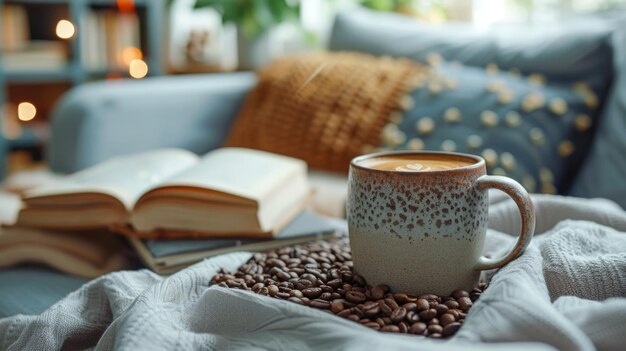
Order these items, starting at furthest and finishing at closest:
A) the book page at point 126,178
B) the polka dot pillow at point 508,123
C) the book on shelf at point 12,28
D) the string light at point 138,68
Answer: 1. the string light at point 138,68
2. the book on shelf at point 12,28
3. the polka dot pillow at point 508,123
4. the book page at point 126,178

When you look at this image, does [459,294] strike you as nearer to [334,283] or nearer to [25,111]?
[334,283]

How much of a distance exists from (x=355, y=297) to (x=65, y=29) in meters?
2.78

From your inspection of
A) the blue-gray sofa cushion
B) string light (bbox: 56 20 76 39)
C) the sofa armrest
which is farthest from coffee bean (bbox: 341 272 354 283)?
string light (bbox: 56 20 76 39)

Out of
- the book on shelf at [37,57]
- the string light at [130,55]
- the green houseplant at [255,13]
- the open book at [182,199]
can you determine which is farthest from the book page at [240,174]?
the string light at [130,55]

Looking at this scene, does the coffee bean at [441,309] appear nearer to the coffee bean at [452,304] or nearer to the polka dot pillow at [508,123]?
the coffee bean at [452,304]

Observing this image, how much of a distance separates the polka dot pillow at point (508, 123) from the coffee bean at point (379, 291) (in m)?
0.70

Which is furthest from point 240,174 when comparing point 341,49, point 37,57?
point 37,57

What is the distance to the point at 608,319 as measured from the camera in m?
0.51

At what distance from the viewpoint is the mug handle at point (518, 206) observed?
1.92 ft

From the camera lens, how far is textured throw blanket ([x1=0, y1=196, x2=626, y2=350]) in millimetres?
488

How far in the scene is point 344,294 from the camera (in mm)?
608

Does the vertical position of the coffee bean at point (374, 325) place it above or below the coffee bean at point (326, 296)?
above

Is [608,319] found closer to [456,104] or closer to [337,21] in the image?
[456,104]

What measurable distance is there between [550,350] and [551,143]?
0.89 metres
